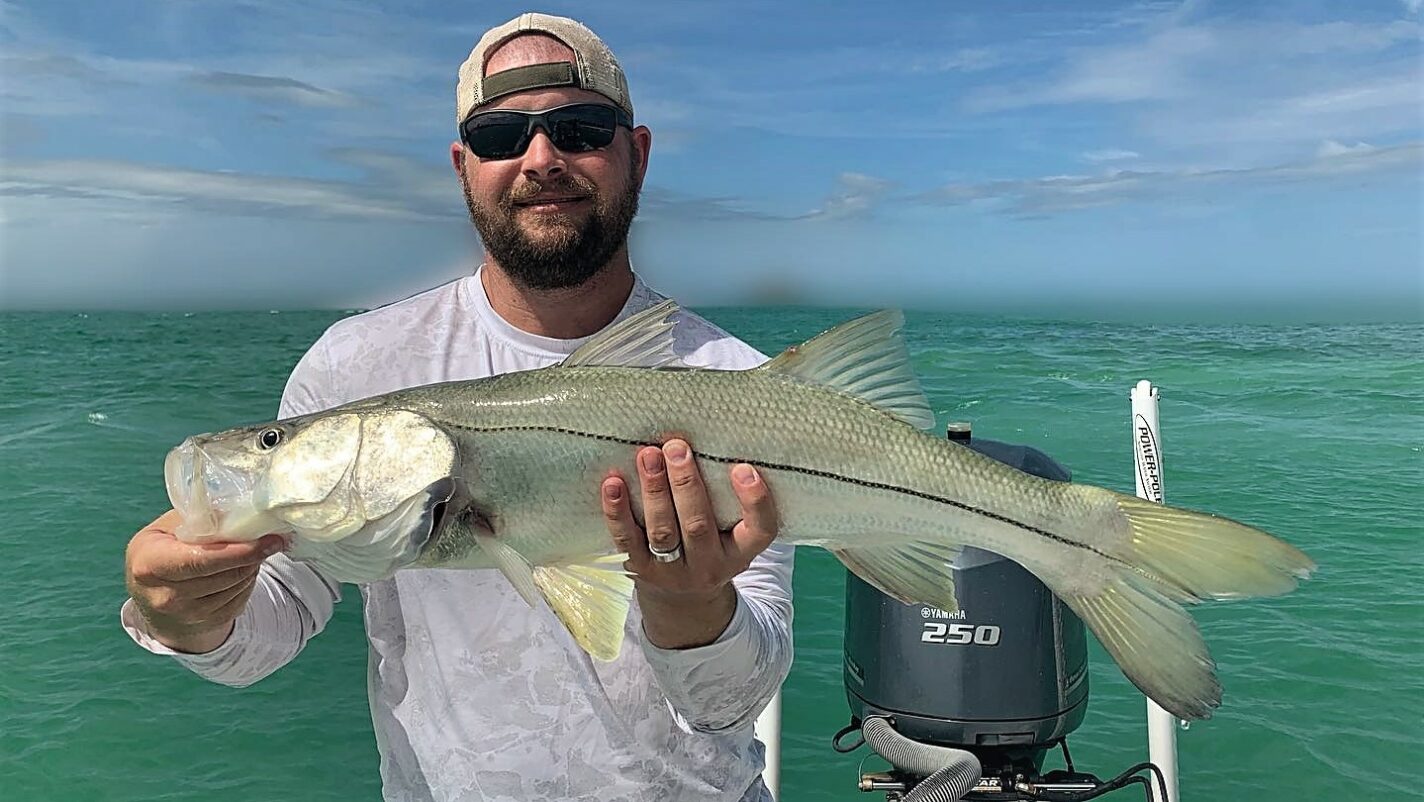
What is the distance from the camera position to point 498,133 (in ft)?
9.07

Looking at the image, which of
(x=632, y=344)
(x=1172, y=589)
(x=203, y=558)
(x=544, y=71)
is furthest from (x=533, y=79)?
(x=1172, y=589)

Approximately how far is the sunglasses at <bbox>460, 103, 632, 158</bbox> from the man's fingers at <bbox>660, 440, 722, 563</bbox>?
3.59ft

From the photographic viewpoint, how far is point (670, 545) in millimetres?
2135

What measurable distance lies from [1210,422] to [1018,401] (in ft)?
14.6

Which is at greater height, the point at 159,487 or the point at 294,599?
the point at 294,599

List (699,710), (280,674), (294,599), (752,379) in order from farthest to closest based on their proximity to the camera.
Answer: (280,674)
(294,599)
(699,710)
(752,379)

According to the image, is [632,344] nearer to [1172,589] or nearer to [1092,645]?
[1172,589]

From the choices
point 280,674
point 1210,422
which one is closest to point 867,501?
point 280,674

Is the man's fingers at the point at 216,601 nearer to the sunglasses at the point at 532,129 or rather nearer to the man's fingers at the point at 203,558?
the man's fingers at the point at 203,558

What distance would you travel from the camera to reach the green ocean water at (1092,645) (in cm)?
662

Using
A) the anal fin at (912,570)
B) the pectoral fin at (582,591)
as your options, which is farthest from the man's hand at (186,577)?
the anal fin at (912,570)

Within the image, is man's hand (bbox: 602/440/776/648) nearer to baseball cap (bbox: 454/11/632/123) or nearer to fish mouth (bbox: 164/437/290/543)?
fish mouth (bbox: 164/437/290/543)

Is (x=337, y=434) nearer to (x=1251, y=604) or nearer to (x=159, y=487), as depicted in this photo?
(x=1251, y=604)

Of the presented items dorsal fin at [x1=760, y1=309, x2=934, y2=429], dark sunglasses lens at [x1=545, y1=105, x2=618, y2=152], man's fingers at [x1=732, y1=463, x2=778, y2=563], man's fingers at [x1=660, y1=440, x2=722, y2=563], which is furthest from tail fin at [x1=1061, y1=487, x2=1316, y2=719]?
dark sunglasses lens at [x1=545, y1=105, x2=618, y2=152]
